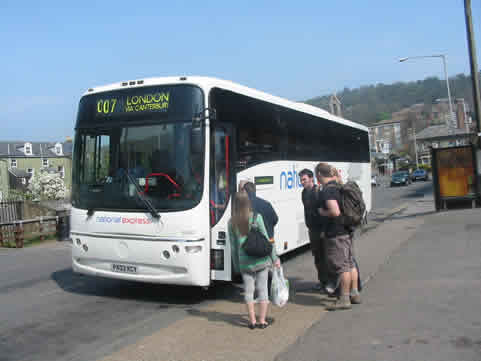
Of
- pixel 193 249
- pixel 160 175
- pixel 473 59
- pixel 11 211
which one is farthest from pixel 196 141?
pixel 473 59

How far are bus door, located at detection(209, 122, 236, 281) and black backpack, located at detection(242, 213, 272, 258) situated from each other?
1.57 meters

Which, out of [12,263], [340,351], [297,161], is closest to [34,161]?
[12,263]

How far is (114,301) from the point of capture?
776 centimetres

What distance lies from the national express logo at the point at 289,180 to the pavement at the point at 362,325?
1.78 metres

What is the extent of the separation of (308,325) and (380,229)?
10276 mm

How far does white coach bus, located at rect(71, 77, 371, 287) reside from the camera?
7.01 m

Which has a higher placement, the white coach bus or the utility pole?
the utility pole

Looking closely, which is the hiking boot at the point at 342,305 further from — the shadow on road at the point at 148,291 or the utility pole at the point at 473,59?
the utility pole at the point at 473,59

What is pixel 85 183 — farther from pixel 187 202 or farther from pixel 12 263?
pixel 12 263

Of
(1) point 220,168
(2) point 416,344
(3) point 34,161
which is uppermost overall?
(3) point 34,161

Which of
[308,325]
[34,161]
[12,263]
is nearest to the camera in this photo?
[308,325]

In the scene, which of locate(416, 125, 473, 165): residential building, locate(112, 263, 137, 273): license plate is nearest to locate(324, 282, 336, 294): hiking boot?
locate(112, 263, 137, 273): license plate

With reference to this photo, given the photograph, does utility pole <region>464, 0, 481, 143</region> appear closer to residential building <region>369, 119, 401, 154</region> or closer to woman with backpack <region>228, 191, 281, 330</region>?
woman with backpack <region>228, 191, 281, 330</region>

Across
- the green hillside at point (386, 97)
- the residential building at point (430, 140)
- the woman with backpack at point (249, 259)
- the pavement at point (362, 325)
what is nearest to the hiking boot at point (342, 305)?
the pavement at point (362, 325)
